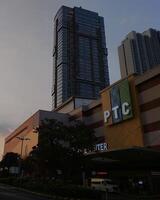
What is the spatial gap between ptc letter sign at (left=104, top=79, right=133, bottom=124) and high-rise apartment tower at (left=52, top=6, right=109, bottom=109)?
236 feet

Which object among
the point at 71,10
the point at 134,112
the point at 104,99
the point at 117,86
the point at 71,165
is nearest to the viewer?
the point at 71,165

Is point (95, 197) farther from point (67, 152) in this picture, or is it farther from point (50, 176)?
point (50, 176)

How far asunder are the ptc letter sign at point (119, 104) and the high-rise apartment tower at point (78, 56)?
72.0m

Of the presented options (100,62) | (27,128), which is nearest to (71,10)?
(100,62)

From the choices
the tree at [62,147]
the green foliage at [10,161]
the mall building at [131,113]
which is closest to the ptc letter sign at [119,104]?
the mall building at [131,113]

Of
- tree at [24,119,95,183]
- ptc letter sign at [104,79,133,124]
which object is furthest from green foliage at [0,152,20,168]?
ptc letter sign at [104,79,133,124]

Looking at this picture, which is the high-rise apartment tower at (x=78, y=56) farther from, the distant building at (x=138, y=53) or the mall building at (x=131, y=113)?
the mall building at (x=131, y=113)

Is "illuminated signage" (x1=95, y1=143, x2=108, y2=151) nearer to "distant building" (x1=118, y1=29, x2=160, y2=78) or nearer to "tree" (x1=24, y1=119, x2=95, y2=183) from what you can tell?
"tree" (x1=24, y1=119, x2=95, y2=183)

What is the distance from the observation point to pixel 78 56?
14550 cm

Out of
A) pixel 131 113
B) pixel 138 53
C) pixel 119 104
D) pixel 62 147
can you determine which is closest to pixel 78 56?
pixel 138 53

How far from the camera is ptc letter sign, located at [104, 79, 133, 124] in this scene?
5462cm

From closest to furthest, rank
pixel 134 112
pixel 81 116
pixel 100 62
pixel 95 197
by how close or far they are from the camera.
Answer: pixel 95 197, pixel 134 112, pixel 81 116, pixel 100 62

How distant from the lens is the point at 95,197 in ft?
97.4

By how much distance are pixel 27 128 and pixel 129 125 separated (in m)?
47.5
